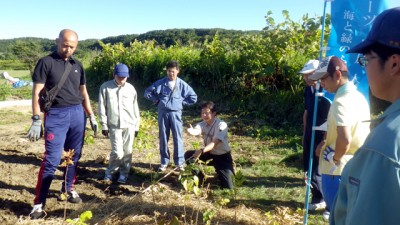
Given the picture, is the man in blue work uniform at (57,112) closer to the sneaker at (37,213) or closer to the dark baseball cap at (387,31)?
the sneaker at (37,213)

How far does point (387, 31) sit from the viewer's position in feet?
3.62

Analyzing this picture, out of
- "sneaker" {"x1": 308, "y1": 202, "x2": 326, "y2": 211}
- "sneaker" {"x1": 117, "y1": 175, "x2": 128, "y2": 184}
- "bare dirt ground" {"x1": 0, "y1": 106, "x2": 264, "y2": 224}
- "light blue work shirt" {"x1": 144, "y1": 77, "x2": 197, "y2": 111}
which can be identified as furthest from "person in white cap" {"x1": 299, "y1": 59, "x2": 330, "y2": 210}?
"sneaker" {"x1": 117, "y1": 175, "x2": 128, "y2": 184}

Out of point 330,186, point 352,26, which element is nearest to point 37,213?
point 330,186

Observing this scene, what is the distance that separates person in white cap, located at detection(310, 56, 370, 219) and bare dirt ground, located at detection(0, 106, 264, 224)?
105 centimetres

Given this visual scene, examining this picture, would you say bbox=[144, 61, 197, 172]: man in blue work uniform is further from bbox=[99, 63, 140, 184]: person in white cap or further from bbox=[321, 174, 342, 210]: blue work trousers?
bbox=[321, 174, 342, 210]: blue work trousers

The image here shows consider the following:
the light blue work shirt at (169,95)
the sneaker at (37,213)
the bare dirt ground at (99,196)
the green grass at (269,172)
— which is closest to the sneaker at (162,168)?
the bare dirt ground at (99,196)

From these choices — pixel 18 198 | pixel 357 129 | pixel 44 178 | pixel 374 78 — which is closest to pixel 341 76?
pixel 357 129

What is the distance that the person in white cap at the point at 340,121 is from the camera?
2828mm

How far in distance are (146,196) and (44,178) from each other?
3.58 ft

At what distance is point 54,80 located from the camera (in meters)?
4.05

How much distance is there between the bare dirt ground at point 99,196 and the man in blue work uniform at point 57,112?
0.36 m

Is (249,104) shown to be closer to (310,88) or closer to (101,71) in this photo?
(310,88)

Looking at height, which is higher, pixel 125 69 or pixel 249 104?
pixel 125 69

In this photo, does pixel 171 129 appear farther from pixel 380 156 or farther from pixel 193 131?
pixel 380 156
